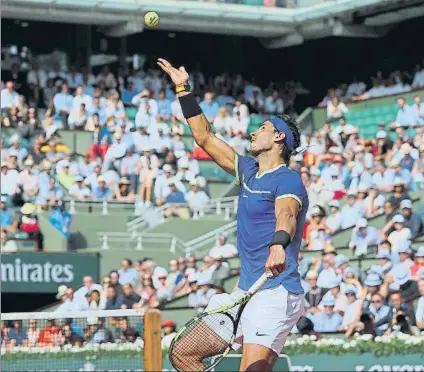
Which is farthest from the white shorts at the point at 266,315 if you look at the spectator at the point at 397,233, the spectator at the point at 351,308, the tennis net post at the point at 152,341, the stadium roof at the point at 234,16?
the stadium roof at the point at 234,16

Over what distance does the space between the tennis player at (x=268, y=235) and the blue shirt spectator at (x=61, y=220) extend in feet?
44.3

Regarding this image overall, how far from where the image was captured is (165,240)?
22703 mm

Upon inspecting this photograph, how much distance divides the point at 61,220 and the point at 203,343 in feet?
45.5

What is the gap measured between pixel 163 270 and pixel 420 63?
36.9ft

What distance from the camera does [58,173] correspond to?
75.9ft

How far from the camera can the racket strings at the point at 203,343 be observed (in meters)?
8.08

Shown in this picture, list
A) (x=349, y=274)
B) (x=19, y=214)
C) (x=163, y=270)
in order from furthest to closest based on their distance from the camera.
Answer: (x=19, y=214) → (x=163, y=270) → (x=349, y=274)

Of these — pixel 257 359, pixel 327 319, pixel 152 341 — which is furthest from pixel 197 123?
pixel 327 319

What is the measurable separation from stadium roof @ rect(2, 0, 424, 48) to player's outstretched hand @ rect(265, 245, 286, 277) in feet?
64.3

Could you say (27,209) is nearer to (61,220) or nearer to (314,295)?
(61,220)

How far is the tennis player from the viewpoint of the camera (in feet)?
26.3

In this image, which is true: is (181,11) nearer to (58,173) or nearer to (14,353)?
(58,173)

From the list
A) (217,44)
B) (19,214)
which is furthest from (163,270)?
(217,44)

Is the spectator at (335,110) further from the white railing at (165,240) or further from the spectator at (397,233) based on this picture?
the spectator at (397,233)
